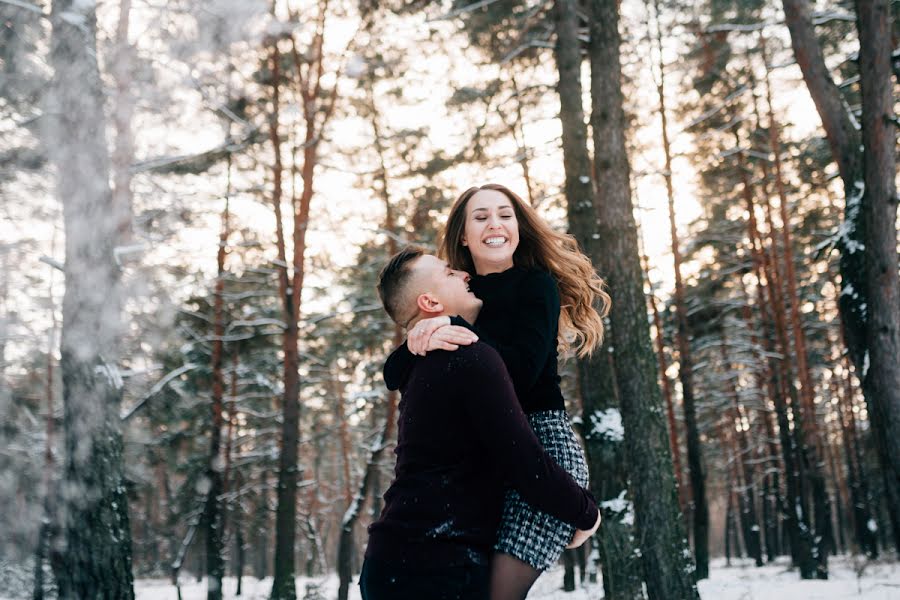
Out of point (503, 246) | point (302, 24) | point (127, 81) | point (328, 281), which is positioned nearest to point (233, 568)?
point (328, 281)

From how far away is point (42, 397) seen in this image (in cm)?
1895

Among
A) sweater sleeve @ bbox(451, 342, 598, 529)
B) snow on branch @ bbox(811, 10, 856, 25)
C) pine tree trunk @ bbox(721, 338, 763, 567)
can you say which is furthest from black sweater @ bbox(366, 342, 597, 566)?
pine tree trunk @ bbox(721, 338, 763, 567)

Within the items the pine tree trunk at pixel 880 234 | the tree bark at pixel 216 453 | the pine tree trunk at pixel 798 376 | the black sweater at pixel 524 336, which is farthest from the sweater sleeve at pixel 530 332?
the pine tree trunk at pixel 798 376

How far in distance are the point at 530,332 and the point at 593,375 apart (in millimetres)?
6336

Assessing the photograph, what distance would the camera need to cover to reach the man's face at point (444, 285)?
2111 millimetres

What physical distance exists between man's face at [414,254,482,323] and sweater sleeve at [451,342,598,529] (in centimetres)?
36

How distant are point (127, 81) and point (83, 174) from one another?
163 centimetres

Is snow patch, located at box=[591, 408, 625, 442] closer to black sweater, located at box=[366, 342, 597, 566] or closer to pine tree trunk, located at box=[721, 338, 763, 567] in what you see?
black sweater, located at box=[366, 342, 597, 566]

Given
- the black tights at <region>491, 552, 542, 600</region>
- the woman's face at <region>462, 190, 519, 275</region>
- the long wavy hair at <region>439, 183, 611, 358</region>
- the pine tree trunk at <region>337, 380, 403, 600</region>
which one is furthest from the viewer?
the pine tree trunk at <region>337, 380, 403, 600</region>

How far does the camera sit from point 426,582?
1698 mm

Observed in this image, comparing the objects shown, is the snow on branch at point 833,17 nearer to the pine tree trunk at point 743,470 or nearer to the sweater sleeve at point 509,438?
the sweater sleeve at point 509,438

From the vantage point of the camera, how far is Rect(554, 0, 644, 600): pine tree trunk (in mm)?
7715

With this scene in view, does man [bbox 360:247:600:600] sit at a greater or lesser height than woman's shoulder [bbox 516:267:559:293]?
lesser

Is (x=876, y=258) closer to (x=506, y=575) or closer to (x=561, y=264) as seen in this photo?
(x=561, y=264)
